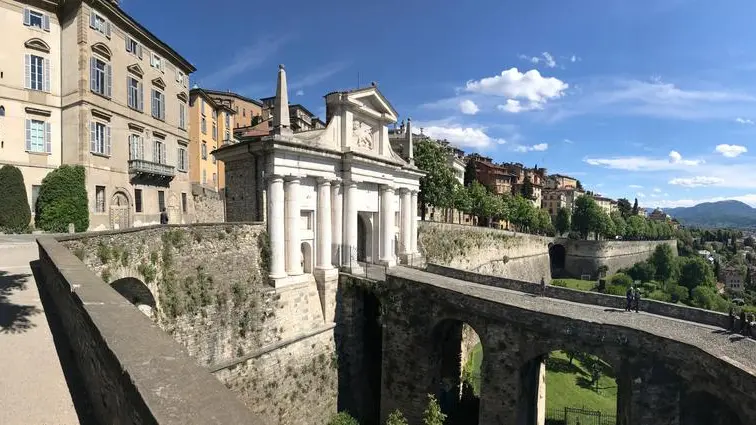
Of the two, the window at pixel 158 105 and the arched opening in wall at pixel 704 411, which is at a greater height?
the window at pixel 158 105

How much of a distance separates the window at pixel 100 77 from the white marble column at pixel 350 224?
51.6 ft

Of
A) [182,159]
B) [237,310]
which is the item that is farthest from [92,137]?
[237,310]

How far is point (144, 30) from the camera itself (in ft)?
86.0

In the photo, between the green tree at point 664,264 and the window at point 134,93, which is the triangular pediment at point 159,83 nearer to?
the window at point 134,93

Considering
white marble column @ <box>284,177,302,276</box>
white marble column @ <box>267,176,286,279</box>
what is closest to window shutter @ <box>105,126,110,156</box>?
white marble column @ <box>267,176,286,279</box>

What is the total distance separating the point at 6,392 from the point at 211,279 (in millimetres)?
10781

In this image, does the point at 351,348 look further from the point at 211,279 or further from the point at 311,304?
the point at 211,279

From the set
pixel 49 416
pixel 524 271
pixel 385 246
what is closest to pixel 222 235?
pixel 385 246

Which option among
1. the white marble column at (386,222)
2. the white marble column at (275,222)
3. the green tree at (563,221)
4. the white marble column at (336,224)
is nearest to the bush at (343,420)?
the white marble column at (336,224)

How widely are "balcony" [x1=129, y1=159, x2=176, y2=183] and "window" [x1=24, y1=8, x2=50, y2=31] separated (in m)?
8.25

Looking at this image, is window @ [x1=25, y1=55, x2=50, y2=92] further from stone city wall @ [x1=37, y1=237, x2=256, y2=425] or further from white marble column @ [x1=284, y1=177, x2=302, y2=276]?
stone city wall @ [x1=37, y1=237, x2=256, y2=425]

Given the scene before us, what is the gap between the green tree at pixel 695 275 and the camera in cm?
6247

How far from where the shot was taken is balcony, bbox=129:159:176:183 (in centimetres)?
2505

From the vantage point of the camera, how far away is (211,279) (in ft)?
49.6
